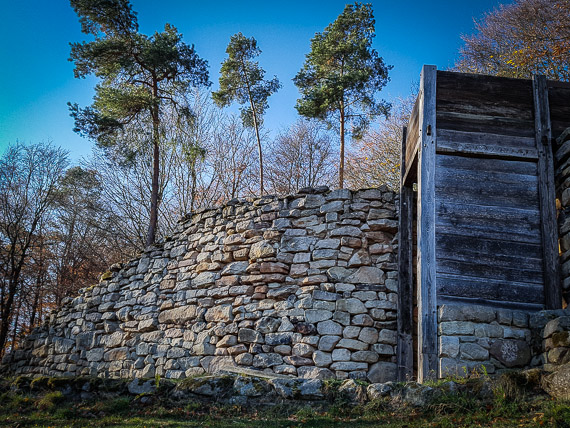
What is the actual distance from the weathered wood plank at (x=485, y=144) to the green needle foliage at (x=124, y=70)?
8385mm

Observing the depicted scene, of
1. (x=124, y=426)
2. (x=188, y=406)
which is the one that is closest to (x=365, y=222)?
(x=188, y=406)

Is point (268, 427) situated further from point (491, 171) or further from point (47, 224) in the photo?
point (47, 224)

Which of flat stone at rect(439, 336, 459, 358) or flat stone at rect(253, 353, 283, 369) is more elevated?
flat stone at rect(439, 336, 459, 358)

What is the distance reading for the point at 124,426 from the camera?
4.78 metres

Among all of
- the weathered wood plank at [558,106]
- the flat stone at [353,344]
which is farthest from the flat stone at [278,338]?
the weathered wood plank at [558,106]

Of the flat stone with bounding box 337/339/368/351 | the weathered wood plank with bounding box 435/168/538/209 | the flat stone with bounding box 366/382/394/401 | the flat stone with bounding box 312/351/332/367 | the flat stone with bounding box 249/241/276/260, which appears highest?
the weathered wood plank with bounding box 435/168/538/209

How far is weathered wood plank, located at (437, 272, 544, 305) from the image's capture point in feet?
20.5

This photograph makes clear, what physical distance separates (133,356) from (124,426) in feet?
15.8

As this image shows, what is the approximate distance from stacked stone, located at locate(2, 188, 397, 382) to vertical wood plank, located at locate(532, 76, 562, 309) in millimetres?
2228

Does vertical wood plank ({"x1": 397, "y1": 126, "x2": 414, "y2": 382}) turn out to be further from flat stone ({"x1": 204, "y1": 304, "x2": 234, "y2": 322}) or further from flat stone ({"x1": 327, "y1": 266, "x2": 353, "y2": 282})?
flat stone ({"x1": 204, "y1": 304, "x2": 234, "y2": 322})

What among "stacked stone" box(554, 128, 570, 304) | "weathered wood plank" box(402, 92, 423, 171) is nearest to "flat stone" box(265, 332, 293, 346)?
"weathered wood plank" box(402, 92, 423, 171)

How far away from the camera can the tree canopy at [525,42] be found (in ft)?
44.2

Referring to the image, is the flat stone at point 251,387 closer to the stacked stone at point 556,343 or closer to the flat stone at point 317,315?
the flat stone at point 317,315

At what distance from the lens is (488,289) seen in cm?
627
